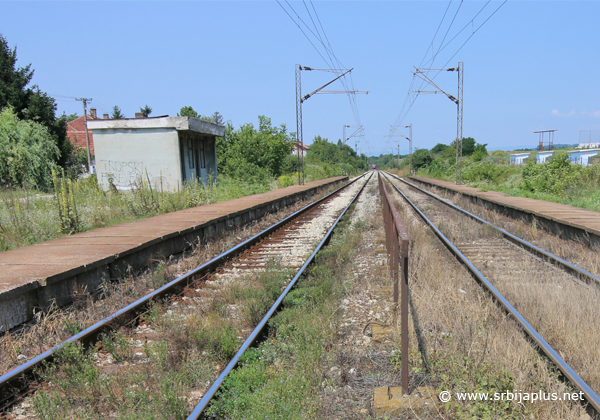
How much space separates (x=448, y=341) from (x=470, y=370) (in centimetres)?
65

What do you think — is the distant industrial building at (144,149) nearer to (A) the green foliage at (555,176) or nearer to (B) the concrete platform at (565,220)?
(B) the concrete platform at (565,220)

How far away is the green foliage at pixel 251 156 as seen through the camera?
105 ft

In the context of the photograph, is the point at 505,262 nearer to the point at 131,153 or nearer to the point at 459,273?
the point at 459,273

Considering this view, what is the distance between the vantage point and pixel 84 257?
640 cm

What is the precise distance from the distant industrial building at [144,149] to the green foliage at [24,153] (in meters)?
4.16

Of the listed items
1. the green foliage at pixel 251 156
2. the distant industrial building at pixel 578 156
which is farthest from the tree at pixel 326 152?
the green foliage at pixel 251 156

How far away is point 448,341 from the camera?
4.04 m

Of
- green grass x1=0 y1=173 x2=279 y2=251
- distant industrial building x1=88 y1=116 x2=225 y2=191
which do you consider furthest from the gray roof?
green grass x1=0 y1=173 x2=279 y2=251

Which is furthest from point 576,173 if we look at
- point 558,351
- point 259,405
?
point 259,405

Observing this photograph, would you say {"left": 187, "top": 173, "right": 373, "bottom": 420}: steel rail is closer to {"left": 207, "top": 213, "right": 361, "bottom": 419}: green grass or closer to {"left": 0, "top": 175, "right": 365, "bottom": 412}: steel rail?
{"left": 207, "top": 213, "right": 361, "bottom": 419}: green grass

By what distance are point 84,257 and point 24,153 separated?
2204 centimetres

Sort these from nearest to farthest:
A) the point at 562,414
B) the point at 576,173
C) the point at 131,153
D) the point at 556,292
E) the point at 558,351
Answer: the point at 562,414 < the point at 558,351 < the point at 556,292 < the point at 576,173 < the point at 131,153

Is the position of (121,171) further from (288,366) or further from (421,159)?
(421,159)

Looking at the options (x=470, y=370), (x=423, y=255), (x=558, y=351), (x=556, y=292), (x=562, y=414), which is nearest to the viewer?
(x=562, y=414)
